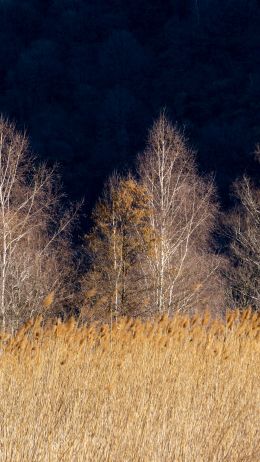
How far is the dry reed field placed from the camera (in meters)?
5.25

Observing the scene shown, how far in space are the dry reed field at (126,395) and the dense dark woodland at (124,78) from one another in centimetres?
5844

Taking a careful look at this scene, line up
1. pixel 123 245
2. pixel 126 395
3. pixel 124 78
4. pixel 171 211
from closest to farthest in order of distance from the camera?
pixel 126 395 < pixel 171 211 < pixel 123 245 < pixel 124 78

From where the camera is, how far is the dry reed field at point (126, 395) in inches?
207

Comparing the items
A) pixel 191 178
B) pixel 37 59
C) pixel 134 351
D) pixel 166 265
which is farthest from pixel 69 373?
pixel 37 59

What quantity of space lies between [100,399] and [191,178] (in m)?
22.9

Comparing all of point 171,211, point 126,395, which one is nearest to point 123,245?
point 171,211

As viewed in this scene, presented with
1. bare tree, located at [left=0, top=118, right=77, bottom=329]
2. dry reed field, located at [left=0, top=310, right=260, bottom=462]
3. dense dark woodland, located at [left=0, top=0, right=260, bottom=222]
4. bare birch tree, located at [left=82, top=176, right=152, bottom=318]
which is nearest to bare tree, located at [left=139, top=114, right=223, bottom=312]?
bare birch tree, located at [left=82, top=176, right=152, bottom=318]

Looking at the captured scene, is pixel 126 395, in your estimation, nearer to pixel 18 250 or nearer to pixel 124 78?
pixel 18 250

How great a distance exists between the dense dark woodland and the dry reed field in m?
58.4

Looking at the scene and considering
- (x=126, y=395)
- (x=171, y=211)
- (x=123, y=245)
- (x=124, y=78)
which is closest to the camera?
(x=126, y=395)

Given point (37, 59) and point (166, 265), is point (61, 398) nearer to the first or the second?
point (166, 265)

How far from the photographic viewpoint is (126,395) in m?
5.79

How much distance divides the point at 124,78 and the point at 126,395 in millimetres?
80959

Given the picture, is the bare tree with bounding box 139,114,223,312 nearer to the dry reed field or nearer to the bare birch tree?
the bare birch tree
